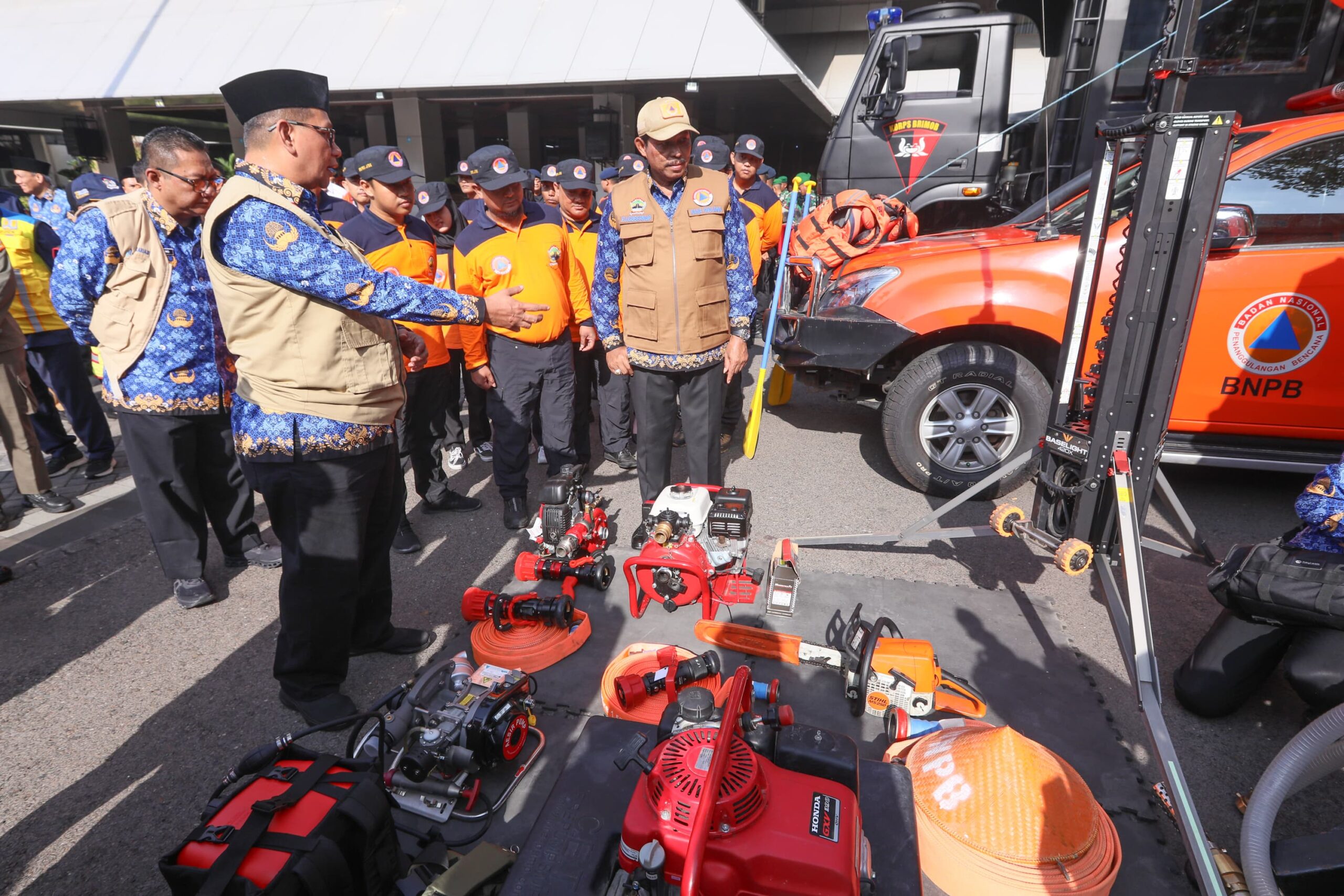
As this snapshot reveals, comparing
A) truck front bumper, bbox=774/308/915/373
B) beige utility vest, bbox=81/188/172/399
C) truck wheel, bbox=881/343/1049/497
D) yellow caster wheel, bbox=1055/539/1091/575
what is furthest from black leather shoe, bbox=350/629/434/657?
truck wheel, bbox=881/343/1049/497

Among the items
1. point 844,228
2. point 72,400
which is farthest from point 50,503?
point 844,228

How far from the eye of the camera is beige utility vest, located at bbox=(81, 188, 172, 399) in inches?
118

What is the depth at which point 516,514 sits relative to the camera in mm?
4172

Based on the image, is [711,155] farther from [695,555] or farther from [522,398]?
[695,555]

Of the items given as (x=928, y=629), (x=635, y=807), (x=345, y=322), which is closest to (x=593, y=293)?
(x=345, y=322)

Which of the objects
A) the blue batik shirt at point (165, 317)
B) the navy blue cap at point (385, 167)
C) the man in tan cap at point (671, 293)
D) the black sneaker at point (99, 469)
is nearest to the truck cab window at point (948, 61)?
the man in tan cap at point (671, 293)

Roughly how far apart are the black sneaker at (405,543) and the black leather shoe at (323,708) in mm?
1311

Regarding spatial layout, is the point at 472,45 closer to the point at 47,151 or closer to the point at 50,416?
the point at 50,416

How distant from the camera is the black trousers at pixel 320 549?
237 centimetres

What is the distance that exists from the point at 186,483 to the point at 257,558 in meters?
0.61

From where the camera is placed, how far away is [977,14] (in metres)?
6.91

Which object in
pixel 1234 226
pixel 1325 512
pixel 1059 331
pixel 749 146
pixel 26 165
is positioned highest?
pixel 749 146

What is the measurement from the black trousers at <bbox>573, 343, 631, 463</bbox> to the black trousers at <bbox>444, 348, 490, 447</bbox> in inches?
29.6

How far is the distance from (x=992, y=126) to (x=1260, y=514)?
4.68m
